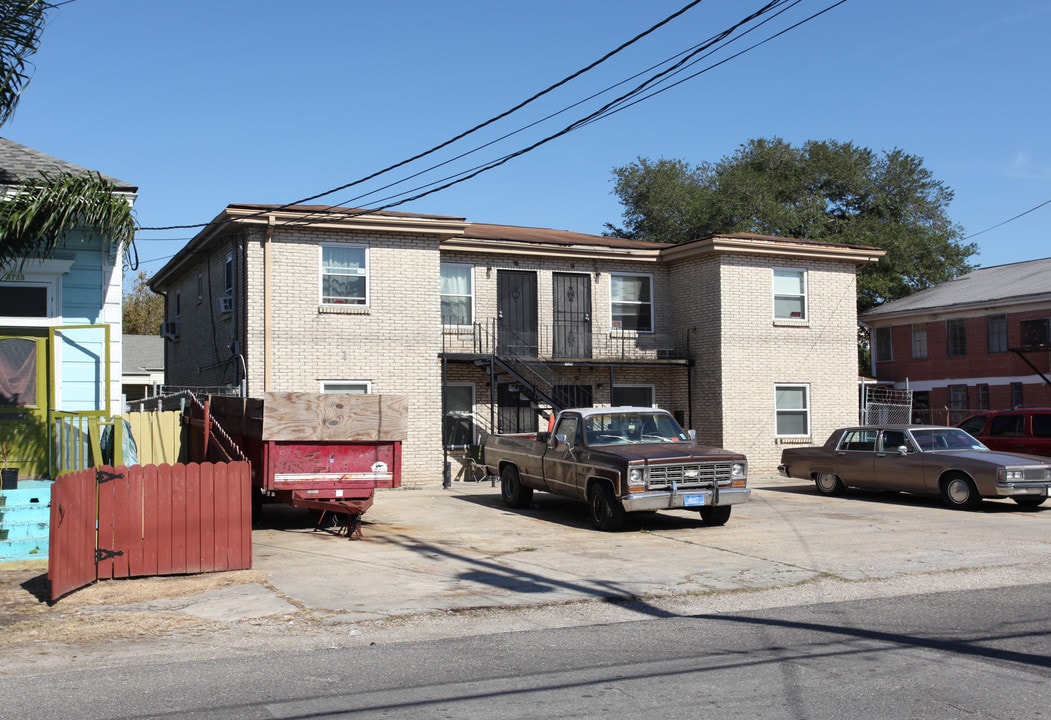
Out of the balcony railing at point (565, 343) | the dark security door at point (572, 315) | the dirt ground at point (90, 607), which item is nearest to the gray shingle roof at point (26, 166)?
the dirt ground at point (90, 607)

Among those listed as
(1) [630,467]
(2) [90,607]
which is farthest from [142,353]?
(2) [90,607]

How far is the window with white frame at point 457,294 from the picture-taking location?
896 inches

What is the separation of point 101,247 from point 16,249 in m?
1.56

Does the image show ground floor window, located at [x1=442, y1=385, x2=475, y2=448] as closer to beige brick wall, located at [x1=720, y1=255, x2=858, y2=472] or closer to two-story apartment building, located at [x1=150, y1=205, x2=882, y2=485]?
two-story apartment building, located at [x1=150, y1=205, x2=882, y2=485]

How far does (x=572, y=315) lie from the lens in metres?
24.2

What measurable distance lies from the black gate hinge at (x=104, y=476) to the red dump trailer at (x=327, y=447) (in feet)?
9.96

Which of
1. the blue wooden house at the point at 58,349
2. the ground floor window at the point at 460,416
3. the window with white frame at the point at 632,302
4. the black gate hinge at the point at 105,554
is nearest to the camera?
the black gate hinge at the point at 105,554

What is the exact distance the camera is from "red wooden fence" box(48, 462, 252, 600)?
9.54 m

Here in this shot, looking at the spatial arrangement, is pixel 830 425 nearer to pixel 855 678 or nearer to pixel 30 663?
pixel 855 678

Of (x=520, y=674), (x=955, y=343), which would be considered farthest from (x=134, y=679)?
(x=955, y=343)

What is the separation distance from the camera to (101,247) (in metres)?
13.0

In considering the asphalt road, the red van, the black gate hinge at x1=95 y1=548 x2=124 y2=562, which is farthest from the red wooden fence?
the red van

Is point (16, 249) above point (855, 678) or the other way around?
above

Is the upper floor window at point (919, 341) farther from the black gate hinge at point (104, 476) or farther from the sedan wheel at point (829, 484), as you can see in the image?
the black gate hinge at point (104, 476)
